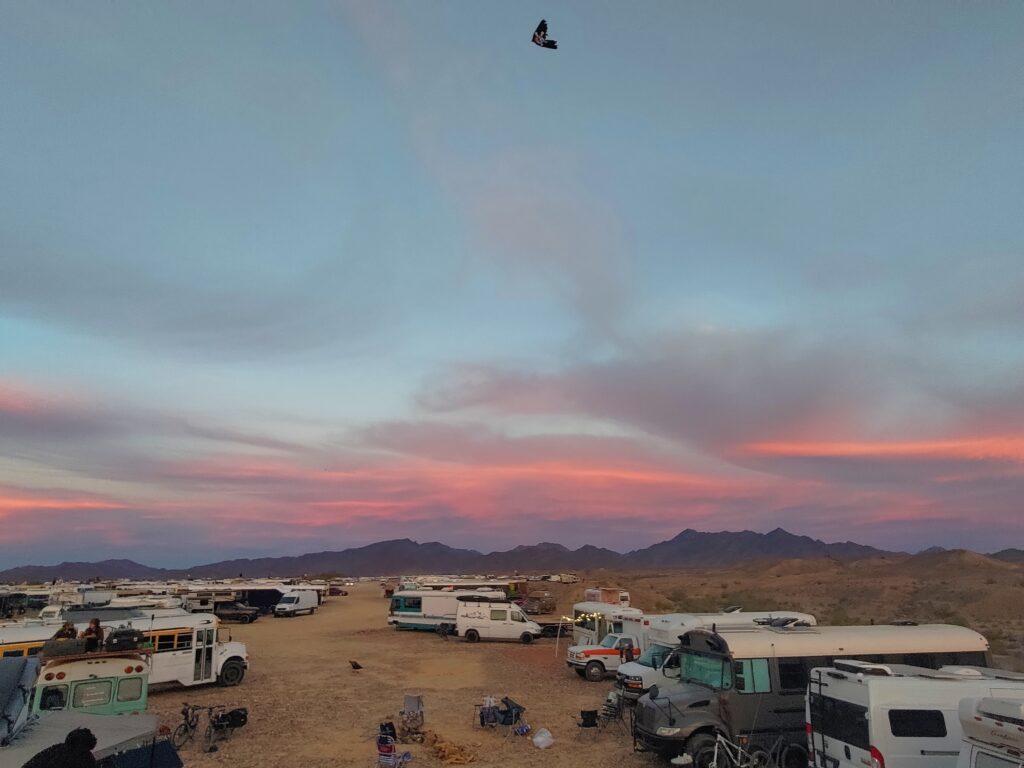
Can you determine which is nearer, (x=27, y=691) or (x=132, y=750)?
(x=132, y=750)

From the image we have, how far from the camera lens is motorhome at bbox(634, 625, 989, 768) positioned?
42.2 ft

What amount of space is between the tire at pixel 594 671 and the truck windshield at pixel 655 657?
5.16m

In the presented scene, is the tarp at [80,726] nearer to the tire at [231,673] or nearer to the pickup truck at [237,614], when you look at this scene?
the tire at [231,673]

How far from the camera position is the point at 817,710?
10789mm

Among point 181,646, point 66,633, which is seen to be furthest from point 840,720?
point 66,633

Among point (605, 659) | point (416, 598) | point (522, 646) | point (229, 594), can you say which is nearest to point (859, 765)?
point (605, 659)

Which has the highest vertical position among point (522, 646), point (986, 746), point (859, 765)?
point (986, 746)

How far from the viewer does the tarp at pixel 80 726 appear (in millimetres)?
8305

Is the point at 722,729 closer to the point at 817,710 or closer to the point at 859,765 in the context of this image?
the point at 817,710

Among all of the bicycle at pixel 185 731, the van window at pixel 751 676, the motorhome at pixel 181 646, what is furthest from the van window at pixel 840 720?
the motorhome at pixel 181 646

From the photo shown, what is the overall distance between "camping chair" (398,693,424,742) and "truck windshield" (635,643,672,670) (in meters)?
6.60

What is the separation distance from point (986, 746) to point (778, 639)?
644 centimetres

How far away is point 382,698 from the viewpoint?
20719mm

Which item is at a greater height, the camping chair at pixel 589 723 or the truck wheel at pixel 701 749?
the truck wheel at pixel 701 749
